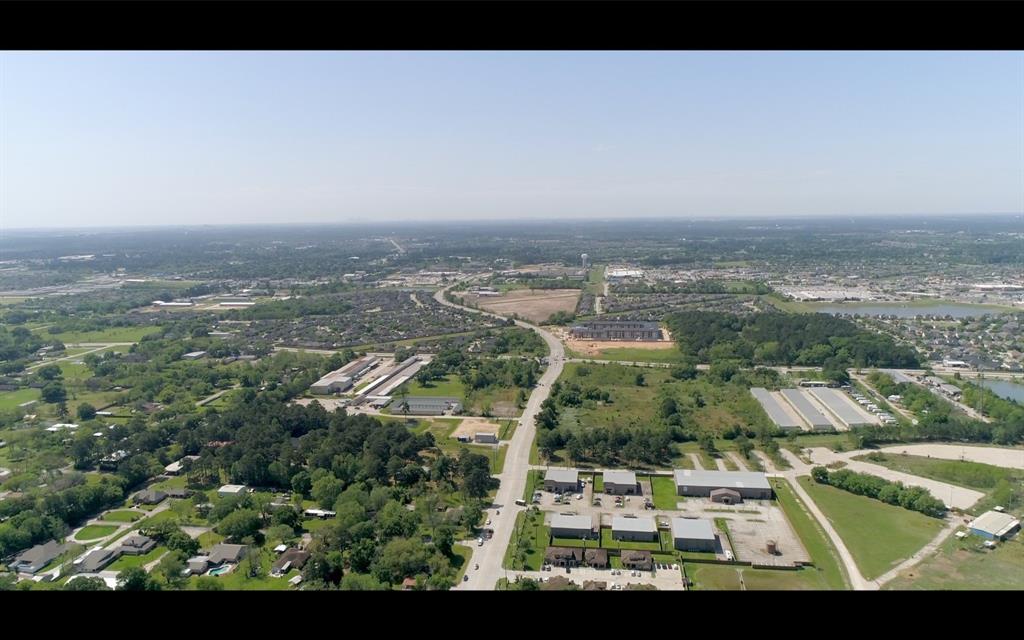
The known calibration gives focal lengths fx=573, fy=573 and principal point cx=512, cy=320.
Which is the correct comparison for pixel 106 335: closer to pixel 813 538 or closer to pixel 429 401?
pixel 429 401

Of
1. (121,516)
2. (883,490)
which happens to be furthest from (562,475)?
(121,516)

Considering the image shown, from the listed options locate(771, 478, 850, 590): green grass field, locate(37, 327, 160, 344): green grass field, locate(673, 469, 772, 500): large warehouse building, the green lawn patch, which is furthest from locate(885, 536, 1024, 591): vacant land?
locate(37, 327, 160, 344): green grass field

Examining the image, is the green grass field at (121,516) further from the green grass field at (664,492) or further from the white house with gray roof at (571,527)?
the green grass field at (664,492)

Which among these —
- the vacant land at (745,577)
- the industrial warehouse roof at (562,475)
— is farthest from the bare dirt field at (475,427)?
the vacant land at (745,577)

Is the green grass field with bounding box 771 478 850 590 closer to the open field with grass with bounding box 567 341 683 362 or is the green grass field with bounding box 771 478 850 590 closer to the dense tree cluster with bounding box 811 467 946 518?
the dense tree cluster with bounding box 811 467 946 518

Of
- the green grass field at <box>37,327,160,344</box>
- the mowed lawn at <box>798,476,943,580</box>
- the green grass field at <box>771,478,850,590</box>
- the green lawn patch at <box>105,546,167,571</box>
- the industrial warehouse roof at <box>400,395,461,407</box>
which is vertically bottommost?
the green lawn patch at <box>105,546,167,571</box>
